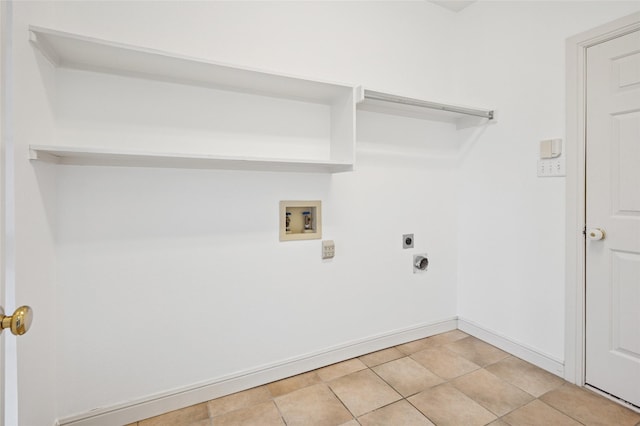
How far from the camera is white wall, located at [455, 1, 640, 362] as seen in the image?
6.50ft

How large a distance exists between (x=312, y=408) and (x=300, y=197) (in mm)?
1188

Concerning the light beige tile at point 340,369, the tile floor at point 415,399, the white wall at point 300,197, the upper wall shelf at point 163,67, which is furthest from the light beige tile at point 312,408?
the upper wall shelf at point 163,67

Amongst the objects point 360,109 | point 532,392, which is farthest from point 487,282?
point 360,109

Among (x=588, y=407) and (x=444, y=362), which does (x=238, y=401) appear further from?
(x=588, y=407)

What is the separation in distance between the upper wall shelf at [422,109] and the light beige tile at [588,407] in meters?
1.82

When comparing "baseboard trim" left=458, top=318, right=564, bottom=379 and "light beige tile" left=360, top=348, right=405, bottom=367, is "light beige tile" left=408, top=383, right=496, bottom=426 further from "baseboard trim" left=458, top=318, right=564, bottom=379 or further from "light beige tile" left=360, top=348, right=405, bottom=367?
"baseboard trim" left=458, top=318, right=564, bottom=379

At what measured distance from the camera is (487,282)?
2.45 m

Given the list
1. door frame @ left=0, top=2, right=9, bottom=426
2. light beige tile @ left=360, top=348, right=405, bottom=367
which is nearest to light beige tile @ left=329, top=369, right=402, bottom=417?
light beige tile @ left=360, top=348, right=405, bottom=367

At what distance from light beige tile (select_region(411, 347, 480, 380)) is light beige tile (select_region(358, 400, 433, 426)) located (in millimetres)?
416

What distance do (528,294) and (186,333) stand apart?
2203 millimetres

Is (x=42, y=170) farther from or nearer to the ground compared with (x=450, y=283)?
farther from the ground

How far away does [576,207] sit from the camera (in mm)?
1872

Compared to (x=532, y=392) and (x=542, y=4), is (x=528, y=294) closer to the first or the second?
(x=532, y=392)

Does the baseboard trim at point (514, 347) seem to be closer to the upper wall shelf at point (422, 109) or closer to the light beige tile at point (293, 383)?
the light beige tile at point (293, 383)
